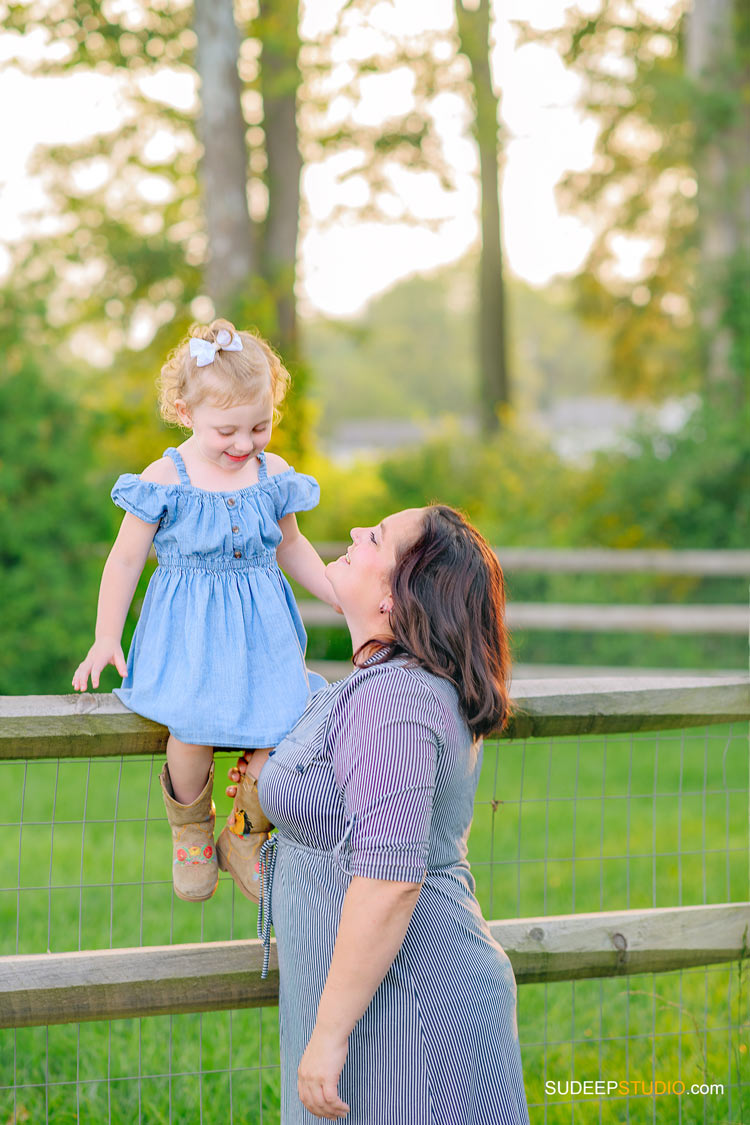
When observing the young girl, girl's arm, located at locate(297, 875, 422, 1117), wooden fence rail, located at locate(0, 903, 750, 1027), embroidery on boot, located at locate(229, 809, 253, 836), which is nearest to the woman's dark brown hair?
girl's arm, located at locate(297, 875, 422, 1117)

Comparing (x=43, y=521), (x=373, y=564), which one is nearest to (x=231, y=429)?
(x=373, y=564)

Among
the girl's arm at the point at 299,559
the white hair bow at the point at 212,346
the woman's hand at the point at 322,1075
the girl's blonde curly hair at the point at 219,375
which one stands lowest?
the woman's hand at the point at 322,1075

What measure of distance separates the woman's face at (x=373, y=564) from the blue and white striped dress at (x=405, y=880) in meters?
0.15

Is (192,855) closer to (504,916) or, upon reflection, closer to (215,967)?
(215,967)

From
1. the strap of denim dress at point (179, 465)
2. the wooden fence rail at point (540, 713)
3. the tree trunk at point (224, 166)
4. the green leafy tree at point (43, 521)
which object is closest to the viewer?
the wooden fence rail at point (540, 713)

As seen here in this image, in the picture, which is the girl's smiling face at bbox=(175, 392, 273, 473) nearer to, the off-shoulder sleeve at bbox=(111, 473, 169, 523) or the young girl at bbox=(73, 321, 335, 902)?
the young girl at bbox=(73, 321, 335, 902)

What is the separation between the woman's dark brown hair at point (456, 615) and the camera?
1.90 metres

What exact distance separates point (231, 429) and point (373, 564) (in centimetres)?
55

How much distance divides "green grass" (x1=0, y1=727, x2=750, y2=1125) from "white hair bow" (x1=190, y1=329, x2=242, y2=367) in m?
0.85

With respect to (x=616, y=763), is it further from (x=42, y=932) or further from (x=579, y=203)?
(x=579, y=203)

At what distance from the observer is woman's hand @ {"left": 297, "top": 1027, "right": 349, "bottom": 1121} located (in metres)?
1.77

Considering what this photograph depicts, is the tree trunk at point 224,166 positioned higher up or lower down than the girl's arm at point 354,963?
higher up

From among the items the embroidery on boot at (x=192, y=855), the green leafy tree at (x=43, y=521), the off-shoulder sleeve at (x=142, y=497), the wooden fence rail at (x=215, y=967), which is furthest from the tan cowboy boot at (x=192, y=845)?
the green leafy tree at (x=43, y=521)

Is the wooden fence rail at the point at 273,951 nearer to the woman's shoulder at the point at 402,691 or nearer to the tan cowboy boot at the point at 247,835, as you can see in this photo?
the tan cowboy boot at the point at 247,835
